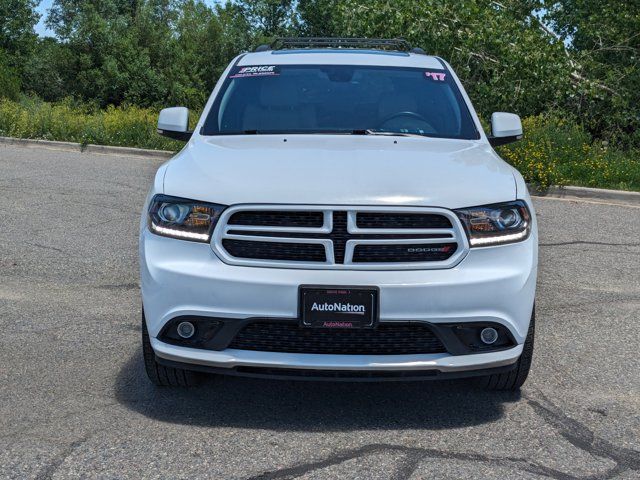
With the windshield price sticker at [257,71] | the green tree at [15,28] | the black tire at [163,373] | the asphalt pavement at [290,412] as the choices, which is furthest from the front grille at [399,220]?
the green tree at [15,28]

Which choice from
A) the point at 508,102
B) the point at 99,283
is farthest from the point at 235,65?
the point at 508,102

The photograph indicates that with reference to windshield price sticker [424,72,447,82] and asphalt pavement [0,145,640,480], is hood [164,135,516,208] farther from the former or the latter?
windshield price sticker [424,72,447,82]

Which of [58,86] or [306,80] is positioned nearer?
[306,80]

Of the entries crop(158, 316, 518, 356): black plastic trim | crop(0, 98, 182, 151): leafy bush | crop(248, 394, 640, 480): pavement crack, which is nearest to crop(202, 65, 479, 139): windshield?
crop(158, 316, 518, 356): black plastic trim

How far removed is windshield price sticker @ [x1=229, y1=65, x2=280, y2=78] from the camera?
6.55 meters

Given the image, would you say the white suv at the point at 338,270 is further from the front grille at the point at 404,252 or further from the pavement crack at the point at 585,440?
the pavement crack at the point at 585,440

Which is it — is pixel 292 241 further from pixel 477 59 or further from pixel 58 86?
pixel 58 86

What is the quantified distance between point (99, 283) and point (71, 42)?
38.6 meters

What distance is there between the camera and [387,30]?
832 inches

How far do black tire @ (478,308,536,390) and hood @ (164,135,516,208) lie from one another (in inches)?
28.0

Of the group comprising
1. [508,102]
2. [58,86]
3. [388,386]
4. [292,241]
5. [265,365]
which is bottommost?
[58,86]

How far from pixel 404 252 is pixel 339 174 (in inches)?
19.7

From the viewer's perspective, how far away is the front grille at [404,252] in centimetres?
454

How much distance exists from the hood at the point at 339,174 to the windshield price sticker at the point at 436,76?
1171 millimetres
